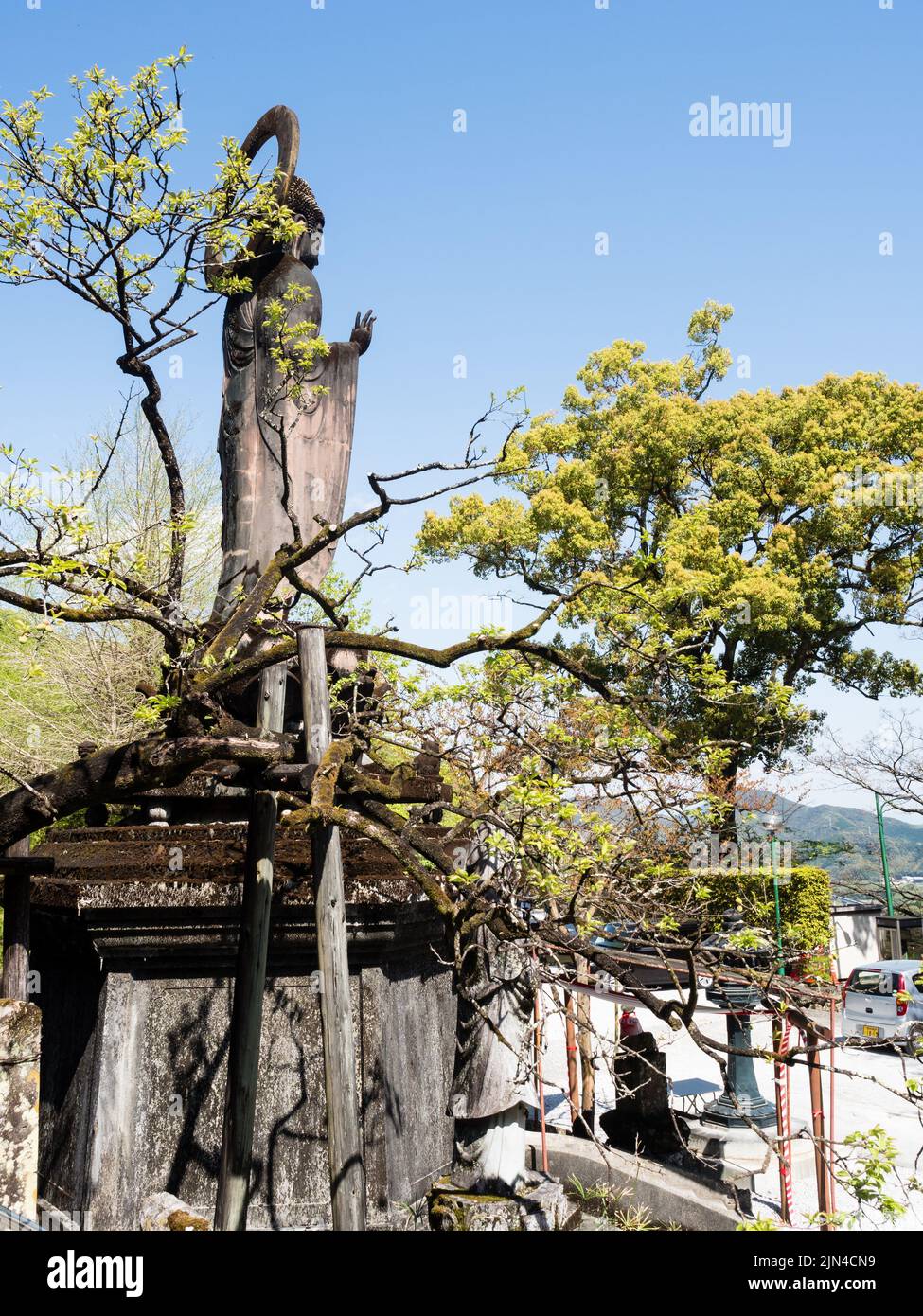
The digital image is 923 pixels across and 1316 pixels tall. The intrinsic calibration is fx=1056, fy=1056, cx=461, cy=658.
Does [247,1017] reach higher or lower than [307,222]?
lower

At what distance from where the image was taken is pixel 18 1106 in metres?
4.61

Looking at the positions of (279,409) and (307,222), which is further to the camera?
(307,222)

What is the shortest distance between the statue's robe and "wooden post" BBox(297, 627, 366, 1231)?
2996 mm

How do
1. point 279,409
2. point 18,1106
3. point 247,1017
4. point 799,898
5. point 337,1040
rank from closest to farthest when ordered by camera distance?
point 18,1106, point 337,1040, point 247,1017, point 279,409, point 799,898

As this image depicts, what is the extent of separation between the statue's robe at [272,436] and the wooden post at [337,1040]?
2996 millimetres

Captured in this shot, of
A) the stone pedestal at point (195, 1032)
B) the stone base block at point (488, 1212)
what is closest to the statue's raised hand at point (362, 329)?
the stone pedestal at point (195, 1032)

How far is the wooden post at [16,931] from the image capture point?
5.09 meters

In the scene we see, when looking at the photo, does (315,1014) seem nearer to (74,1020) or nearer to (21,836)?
(74,1020)

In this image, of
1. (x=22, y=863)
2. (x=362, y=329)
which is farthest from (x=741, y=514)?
(x=22, y=863)

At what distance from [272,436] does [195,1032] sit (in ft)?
14.2

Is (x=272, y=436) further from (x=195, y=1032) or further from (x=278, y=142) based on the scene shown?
(x=195, y=1032)

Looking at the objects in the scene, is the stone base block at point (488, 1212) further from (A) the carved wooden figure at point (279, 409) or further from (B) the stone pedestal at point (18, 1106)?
(A) the carved wooden figure at point (279, 409)

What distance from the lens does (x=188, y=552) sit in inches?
797
